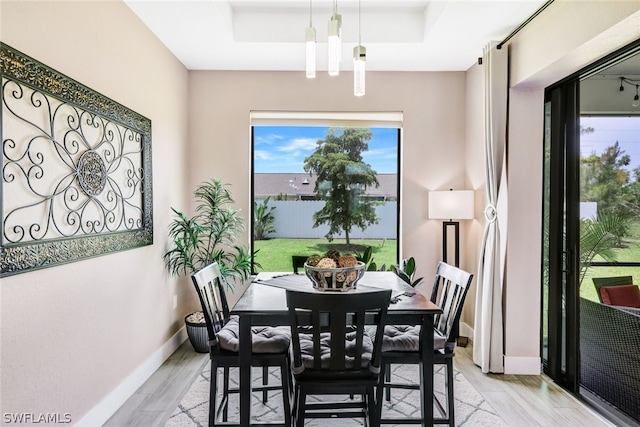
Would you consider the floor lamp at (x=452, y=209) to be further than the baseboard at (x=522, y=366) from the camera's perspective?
Yes

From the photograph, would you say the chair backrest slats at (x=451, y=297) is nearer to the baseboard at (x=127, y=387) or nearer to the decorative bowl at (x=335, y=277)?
the decorative bowl at (x=335, y=277)

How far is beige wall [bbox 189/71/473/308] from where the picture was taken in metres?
3.96

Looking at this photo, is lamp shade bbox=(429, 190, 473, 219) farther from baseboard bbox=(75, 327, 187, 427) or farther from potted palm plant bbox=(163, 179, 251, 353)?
baseboard bbox=(75, 327, 187, 427)

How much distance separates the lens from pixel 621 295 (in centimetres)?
241

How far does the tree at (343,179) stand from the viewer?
4172mm

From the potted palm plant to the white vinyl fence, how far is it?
457mm

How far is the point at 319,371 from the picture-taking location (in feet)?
6.03

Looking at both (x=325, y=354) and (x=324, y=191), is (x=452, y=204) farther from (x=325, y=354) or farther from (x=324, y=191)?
(x=325, y=354)

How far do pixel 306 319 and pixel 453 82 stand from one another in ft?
10.4

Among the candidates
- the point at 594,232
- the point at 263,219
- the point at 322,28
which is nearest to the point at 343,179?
the point at 263,219

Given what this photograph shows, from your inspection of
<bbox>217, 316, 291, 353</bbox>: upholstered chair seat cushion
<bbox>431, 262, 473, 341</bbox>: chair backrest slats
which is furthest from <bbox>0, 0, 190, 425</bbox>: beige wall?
<bbox>431, 262, 473, 341</bbox>: chair backrest slats

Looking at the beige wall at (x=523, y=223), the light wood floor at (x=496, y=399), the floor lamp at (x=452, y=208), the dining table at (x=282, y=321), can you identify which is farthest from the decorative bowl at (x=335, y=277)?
the floor lamp at (x=452, y=208)

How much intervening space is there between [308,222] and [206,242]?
112 cm

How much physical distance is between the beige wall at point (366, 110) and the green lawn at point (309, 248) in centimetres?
28
